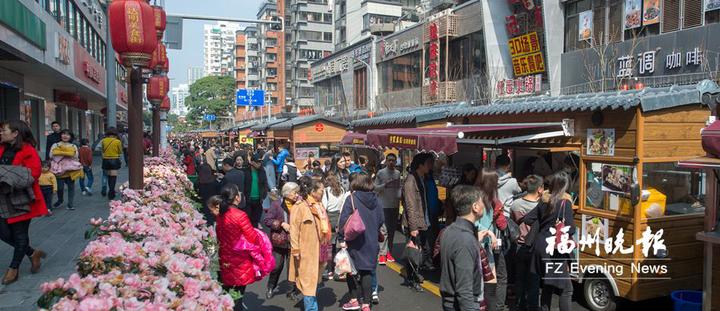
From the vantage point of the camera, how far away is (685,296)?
5781 mm

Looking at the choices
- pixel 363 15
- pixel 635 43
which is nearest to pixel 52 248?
pixel 635 43

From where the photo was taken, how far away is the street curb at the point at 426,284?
7191mm

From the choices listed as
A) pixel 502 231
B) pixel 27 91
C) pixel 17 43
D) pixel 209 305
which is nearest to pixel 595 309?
pixel 502 231

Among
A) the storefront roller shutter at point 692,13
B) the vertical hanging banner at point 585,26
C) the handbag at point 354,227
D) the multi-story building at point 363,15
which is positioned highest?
the multi-story building at point 363,15

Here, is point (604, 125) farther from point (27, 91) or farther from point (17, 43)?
point (27, 91)

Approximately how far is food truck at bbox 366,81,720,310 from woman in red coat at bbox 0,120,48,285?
19.3 feet

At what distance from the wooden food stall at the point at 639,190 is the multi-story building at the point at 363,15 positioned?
37611 millimetres

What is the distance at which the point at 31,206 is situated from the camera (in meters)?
5.54

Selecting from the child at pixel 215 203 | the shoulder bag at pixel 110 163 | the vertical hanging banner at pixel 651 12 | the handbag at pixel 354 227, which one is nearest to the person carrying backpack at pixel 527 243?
the handbag at pixel 354 227

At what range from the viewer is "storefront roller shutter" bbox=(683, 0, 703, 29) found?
14508 mm

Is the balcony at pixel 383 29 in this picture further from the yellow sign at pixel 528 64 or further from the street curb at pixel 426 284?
the street curb at pixel 426 284

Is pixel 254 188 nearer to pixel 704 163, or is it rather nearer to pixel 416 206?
pixel 416 206

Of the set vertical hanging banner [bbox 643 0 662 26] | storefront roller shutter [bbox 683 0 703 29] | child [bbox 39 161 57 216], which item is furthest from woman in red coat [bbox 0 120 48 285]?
vertical hanging banner [bbox 643 0 662 26]

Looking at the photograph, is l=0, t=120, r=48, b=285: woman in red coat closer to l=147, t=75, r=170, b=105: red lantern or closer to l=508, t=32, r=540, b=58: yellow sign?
l=147, t=75, r=170, b=105: red lantern
